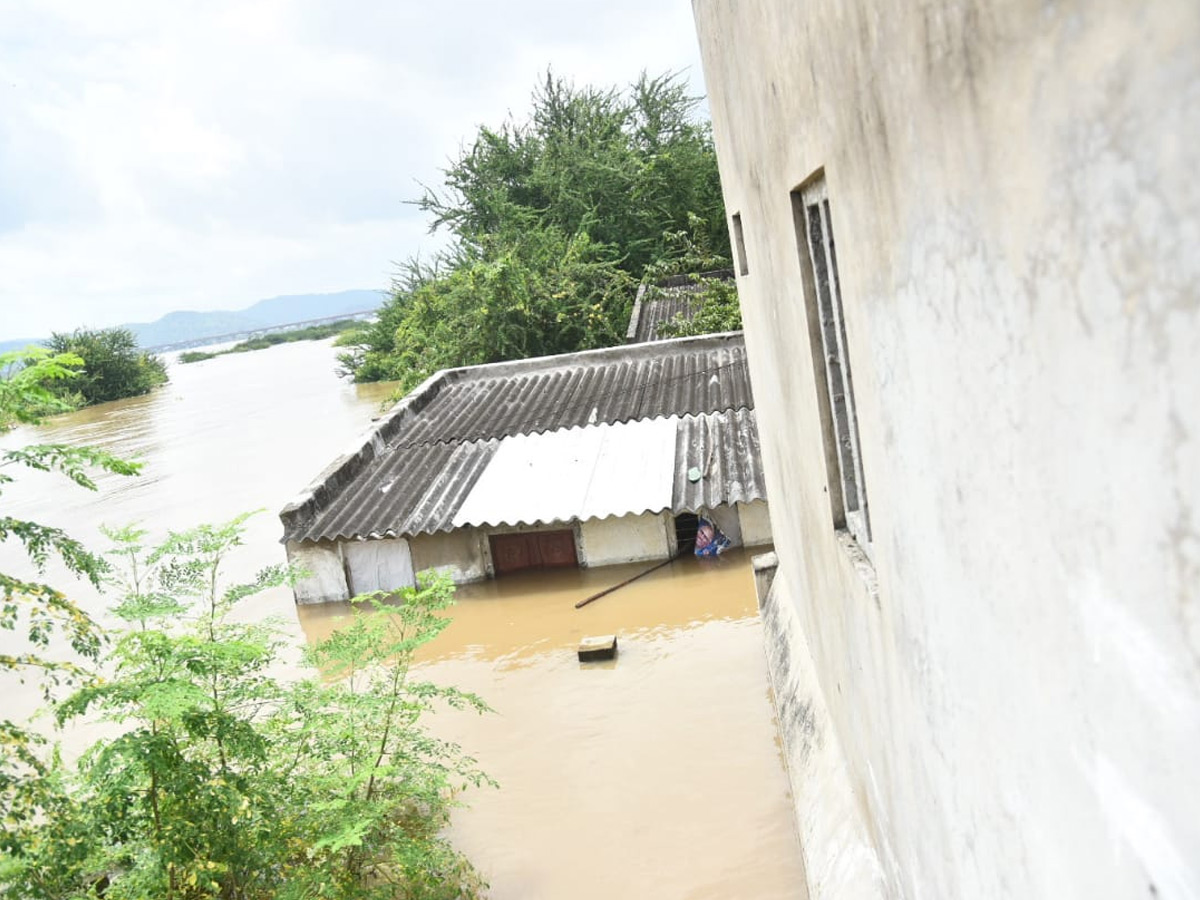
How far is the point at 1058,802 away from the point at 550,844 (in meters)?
5.45

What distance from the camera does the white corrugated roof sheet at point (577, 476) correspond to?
439 inches

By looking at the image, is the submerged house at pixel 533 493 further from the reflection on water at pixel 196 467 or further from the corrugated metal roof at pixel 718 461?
the reflection on water at pixel 196 467

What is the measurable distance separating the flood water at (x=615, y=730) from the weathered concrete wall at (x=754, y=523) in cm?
26

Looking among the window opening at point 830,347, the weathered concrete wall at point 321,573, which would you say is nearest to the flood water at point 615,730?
the weathered concrete wall at point 321,573

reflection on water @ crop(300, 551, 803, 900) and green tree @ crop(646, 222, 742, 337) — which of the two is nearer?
reflection on water @ crop(300, 551, 803, 900)

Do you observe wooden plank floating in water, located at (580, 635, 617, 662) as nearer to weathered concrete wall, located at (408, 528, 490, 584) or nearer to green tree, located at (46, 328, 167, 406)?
A: weathered concrete wall, located at (408, 528, 490, 584)

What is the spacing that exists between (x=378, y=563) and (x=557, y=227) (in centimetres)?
1447

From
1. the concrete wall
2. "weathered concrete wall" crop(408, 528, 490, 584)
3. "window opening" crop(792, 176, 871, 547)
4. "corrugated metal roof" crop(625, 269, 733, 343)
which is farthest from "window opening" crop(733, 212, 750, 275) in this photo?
"corrugated metal roof" crop(625, 269, 733, 343)

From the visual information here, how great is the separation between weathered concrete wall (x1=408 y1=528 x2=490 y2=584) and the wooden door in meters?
0.18

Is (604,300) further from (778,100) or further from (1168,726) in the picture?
(1168,726)

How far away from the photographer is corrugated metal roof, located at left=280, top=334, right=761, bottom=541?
448 inches

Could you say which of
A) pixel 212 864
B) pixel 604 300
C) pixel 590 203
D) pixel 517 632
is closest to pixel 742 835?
pixel 212 864

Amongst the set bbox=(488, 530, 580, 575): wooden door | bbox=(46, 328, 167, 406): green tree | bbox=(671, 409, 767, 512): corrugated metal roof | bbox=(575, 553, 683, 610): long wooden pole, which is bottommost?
bbox=(575, 553, 683, 610): long wooden pole

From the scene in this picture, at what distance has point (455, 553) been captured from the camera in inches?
460
